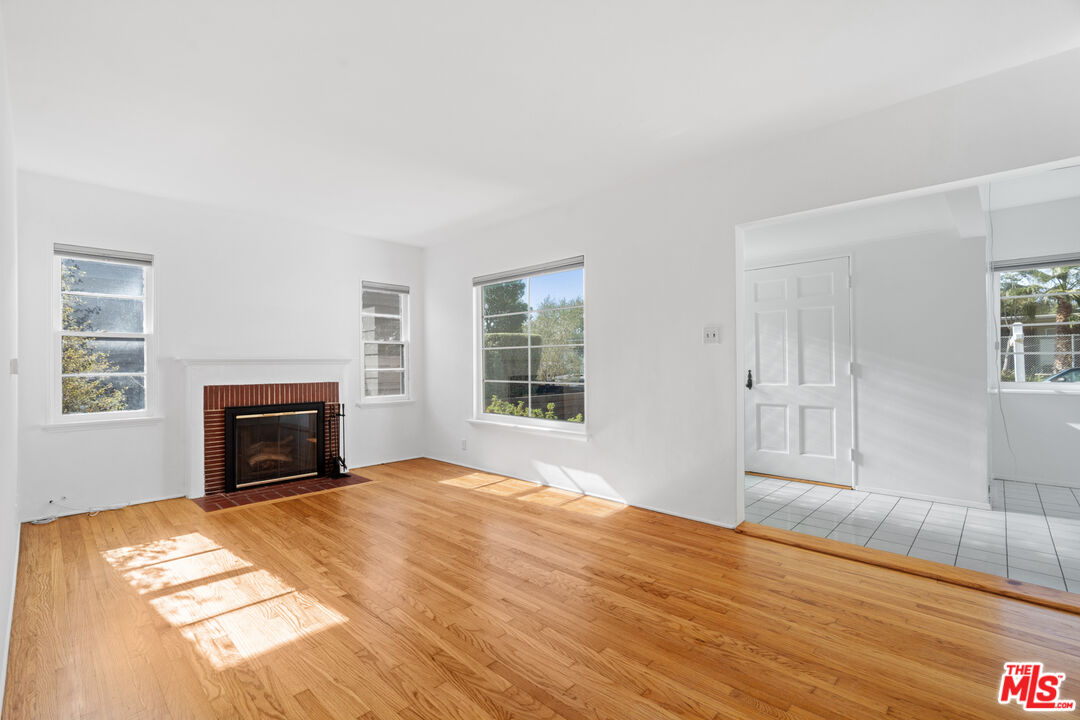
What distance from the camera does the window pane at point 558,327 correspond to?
461 centimetres

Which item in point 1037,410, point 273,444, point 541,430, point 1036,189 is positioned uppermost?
point 1036,189

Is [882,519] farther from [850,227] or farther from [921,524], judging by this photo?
[850,227]

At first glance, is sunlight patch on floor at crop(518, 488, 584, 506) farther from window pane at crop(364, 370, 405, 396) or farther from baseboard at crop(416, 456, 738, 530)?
window pane at crop(364, 370, 405, 396)

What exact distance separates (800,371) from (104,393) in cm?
607

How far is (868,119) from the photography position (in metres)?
2.88

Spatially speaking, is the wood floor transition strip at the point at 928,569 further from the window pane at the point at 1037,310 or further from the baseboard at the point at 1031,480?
the window pane at the point at 1037,310

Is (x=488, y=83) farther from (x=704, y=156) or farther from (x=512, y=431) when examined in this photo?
(x=512, y=431)

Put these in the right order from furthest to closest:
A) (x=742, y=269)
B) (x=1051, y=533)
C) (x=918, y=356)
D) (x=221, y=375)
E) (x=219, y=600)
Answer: (x=221, y=375) → (x=918, y=356) → (x=742, y=269) → (x=1051, y=533) → (x=219, y=600)

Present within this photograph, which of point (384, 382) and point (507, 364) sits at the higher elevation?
point (507, 364)

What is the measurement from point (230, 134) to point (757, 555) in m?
4.11

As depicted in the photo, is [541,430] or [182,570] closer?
[182,570]

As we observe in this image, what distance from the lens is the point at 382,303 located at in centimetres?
579

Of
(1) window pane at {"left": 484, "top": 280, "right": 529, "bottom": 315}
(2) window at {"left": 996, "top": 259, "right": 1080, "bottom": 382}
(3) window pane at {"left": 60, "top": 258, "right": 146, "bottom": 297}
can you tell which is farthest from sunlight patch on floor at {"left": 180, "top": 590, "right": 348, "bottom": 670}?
(2) window at {"left": 996, "top": 259, "right": 1080, "bottom": 382}

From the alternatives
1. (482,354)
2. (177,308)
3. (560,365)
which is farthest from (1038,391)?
(177,308)
